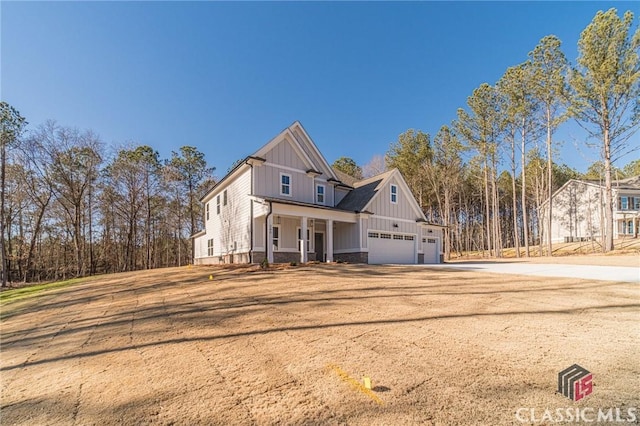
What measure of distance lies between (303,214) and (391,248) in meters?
7.59

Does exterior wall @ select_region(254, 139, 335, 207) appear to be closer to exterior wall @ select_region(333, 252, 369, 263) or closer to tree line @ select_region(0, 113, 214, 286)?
exterior wall @ select_region(333, 252, 369, 263)

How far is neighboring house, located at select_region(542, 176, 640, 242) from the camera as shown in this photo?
103 feet

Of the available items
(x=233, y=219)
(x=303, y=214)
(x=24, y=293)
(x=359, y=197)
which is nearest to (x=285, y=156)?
(x=303, y=214)

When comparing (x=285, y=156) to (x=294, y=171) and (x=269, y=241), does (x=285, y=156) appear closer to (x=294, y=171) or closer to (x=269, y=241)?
(x=294, y=171)

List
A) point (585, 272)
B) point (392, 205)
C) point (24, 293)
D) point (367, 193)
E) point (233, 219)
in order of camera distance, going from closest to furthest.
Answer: point (585, 272)
point (24, 293)
point (233, 219)
point (367, 193)
point (392, 205)

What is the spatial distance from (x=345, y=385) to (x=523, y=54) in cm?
2988

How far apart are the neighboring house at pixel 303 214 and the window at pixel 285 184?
6 cm

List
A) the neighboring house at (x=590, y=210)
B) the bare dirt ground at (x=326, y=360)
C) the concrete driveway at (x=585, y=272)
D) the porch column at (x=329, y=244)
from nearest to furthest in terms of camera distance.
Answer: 1. the bare dirt ground at (x=326, y=360)
2. the concrete driveway at (x=585, y=272)
3. the porch column at (x=329, y=244)
4. the neighboring house at (x=590, y=210)

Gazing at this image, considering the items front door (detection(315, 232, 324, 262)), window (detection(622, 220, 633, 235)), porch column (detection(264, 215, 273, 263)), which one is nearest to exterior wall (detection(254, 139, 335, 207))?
front door (detection(315, 232, 324, 262))

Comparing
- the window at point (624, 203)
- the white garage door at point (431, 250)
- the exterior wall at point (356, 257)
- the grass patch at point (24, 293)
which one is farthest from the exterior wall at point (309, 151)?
the window at point (624, 203)

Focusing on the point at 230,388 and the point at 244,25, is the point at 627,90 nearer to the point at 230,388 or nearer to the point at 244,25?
the point at 244,25

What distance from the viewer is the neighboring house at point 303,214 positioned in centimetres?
1598

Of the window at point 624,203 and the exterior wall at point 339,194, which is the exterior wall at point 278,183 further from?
the window at point 624,203

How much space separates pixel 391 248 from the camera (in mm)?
19938
